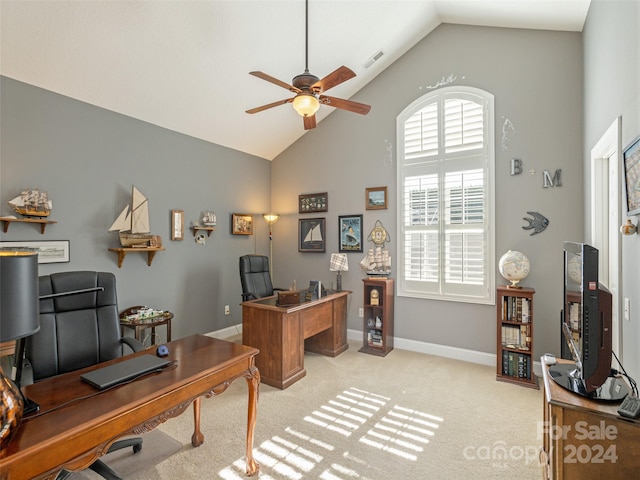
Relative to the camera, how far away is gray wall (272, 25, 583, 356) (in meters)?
3.28

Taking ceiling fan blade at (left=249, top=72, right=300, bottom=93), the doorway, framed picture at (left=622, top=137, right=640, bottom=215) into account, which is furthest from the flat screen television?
ceiling fan blade at (left=249, top=72, right=300, bottom=93)

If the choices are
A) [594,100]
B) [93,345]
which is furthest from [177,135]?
[594,100]

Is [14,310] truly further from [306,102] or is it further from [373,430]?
[373,430]

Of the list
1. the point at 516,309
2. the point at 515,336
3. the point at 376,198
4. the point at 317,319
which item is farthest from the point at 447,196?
the point at 317,319

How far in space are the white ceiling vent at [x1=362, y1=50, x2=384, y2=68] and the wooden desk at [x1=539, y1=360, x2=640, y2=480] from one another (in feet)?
12.9

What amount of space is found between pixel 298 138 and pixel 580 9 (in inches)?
138

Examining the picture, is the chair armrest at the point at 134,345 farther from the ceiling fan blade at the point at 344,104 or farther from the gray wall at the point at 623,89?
the gray wall at the point at 623,89

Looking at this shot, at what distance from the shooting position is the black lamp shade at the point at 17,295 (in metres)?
1.01

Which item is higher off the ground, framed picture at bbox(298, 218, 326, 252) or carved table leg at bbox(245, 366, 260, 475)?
framed picture at bbox(298, 218, 326, 252)

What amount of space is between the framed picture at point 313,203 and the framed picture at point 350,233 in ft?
A: 1.12

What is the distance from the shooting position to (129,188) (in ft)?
11.9

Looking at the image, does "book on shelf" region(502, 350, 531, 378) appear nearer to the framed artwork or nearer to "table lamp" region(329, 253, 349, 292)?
"table lamp" region(329, 253, 349, 292)

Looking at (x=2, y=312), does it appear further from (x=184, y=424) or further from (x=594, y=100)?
(x=594, y=100)

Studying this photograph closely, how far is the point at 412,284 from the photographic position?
163 inches
